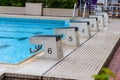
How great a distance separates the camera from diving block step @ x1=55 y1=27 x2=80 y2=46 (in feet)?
22.8

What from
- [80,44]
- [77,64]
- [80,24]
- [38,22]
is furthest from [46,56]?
[38,22]

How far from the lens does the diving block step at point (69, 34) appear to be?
695 centimetres

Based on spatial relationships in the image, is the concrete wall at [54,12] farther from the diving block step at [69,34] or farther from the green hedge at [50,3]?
the diving block step at [69,34]

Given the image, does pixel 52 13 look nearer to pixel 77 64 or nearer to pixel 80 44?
pixel 80 44

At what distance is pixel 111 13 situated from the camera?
16.9 metres

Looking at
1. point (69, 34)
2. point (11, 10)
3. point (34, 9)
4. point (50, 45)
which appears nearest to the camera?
point (50, 45)

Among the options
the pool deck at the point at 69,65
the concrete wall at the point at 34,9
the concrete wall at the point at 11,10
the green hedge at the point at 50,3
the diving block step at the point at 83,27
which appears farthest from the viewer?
the green hedge at the point at 50,3

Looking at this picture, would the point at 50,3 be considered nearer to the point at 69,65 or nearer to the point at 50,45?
the point at 50,45

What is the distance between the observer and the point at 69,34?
7012 mm

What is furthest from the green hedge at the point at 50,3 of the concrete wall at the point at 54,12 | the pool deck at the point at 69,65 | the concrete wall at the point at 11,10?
the pool deck at the point at 69,65

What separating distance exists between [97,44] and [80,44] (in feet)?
1.39

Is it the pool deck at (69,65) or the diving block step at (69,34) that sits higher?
the diving block step at (69,34)

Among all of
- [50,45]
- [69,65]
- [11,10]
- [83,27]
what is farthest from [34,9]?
[69,65]

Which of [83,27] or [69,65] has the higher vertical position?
[83,27]
